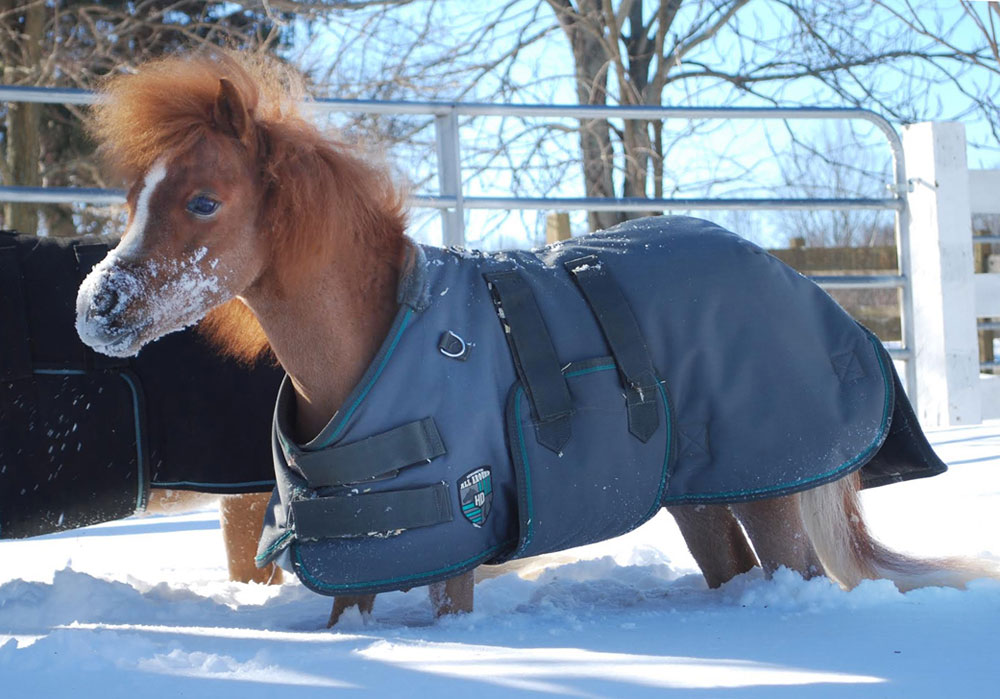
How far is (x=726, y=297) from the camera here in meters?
2.28

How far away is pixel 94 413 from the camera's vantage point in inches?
96.1

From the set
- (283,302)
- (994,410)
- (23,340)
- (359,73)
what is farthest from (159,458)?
(359,73)

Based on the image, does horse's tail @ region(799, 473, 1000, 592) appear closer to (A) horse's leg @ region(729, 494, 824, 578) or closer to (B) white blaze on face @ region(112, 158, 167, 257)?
(A) horse's leg @ region(729, 494, 824, 578)

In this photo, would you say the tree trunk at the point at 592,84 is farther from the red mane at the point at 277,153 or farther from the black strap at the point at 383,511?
the black strap at the point at 383,511

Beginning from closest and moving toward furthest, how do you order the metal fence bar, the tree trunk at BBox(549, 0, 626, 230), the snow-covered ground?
the snow-covered ground → the metal fence bar → the tree trunk at BBox(549, 0, 626, 230)

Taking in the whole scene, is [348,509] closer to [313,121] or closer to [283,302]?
[283,302]

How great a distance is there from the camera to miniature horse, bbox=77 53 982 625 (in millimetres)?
1931

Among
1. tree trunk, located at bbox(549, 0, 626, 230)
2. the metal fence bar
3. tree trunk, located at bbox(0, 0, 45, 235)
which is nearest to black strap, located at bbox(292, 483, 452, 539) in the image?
the metal fence bar

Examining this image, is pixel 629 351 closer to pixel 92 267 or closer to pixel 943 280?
pixel 92 267

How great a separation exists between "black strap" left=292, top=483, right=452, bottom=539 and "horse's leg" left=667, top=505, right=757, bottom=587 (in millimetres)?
776

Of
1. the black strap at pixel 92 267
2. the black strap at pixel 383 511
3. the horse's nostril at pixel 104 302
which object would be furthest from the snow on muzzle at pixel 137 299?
the black strap at pixel 92 267

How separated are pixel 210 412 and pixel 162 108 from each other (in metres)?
0.77

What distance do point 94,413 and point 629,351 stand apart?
1.22 metres

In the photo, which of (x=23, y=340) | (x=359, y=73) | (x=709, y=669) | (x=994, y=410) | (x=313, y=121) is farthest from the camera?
(x=359, y=73)
